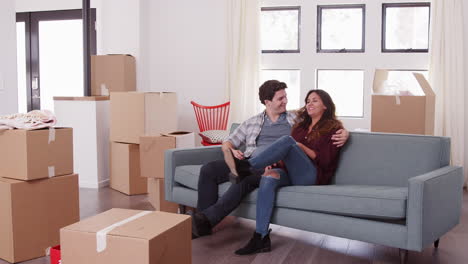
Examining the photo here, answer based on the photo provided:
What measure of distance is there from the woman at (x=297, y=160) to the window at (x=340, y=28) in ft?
7.85

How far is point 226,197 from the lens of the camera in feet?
11.1

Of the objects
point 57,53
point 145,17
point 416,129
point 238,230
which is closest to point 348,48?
point 416,129

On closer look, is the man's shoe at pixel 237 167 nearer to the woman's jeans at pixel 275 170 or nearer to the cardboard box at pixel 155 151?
the woman's jeans at pixel 275 170

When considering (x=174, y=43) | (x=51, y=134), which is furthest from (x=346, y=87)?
(x=51, y=134)

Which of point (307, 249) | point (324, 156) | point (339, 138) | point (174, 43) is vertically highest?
point (174, 43)

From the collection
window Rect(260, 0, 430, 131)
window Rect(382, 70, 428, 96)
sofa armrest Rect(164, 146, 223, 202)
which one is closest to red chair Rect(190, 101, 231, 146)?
window Rect(260, 0, 430, 131)

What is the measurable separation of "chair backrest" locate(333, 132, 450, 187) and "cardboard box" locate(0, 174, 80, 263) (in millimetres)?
1808

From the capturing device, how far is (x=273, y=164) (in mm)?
3420

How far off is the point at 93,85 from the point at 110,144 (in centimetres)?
84

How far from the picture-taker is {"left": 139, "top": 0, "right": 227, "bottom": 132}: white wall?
6.14 metres

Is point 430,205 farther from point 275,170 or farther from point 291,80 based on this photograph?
point 291,80

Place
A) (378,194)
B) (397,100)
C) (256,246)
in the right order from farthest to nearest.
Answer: (397,100), (256,246), (378,194)

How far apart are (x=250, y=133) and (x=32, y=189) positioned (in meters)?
1.54

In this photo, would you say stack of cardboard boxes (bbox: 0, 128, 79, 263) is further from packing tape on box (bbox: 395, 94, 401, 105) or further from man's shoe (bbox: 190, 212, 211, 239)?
packing tape on box (bbox: 395, 94, 401, 105)
